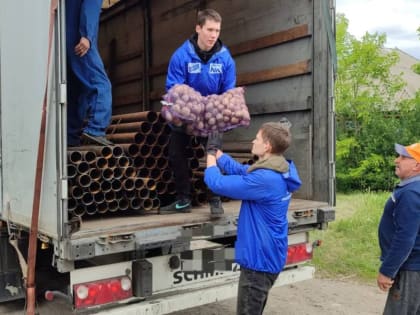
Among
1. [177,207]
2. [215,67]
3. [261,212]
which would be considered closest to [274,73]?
[215,67]

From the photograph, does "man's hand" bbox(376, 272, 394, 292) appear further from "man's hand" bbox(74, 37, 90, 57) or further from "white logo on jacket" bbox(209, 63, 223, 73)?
"man's hand" bbox(74, 37, 90, 57)

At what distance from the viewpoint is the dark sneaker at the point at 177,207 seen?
3.86m

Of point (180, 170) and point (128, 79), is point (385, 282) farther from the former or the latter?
point (128, 79)

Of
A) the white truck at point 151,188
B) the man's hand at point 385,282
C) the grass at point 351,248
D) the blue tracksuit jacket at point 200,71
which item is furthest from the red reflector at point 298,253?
the grass at point 351,248

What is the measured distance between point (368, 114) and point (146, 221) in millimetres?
13711

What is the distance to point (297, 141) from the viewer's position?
4.54m

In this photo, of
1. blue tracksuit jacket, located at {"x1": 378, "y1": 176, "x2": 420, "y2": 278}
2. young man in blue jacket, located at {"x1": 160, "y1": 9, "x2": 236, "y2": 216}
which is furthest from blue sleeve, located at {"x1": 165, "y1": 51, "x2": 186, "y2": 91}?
blue tracksuit jacket, located at {"x1": 378, "y1": 176, "x2": 420, "y2": 278}

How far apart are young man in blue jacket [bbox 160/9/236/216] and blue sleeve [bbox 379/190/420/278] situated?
50.0 inches

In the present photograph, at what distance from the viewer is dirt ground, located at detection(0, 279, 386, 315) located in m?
5.01

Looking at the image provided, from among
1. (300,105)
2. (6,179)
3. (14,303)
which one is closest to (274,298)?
(300,105)

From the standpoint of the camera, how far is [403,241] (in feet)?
10.0

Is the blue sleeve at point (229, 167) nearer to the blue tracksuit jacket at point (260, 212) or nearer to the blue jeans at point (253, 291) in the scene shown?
the blue tracksuit jacket at point (260, 212)

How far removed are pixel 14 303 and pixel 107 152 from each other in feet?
5.13

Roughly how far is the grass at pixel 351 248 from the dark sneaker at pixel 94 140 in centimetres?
365
